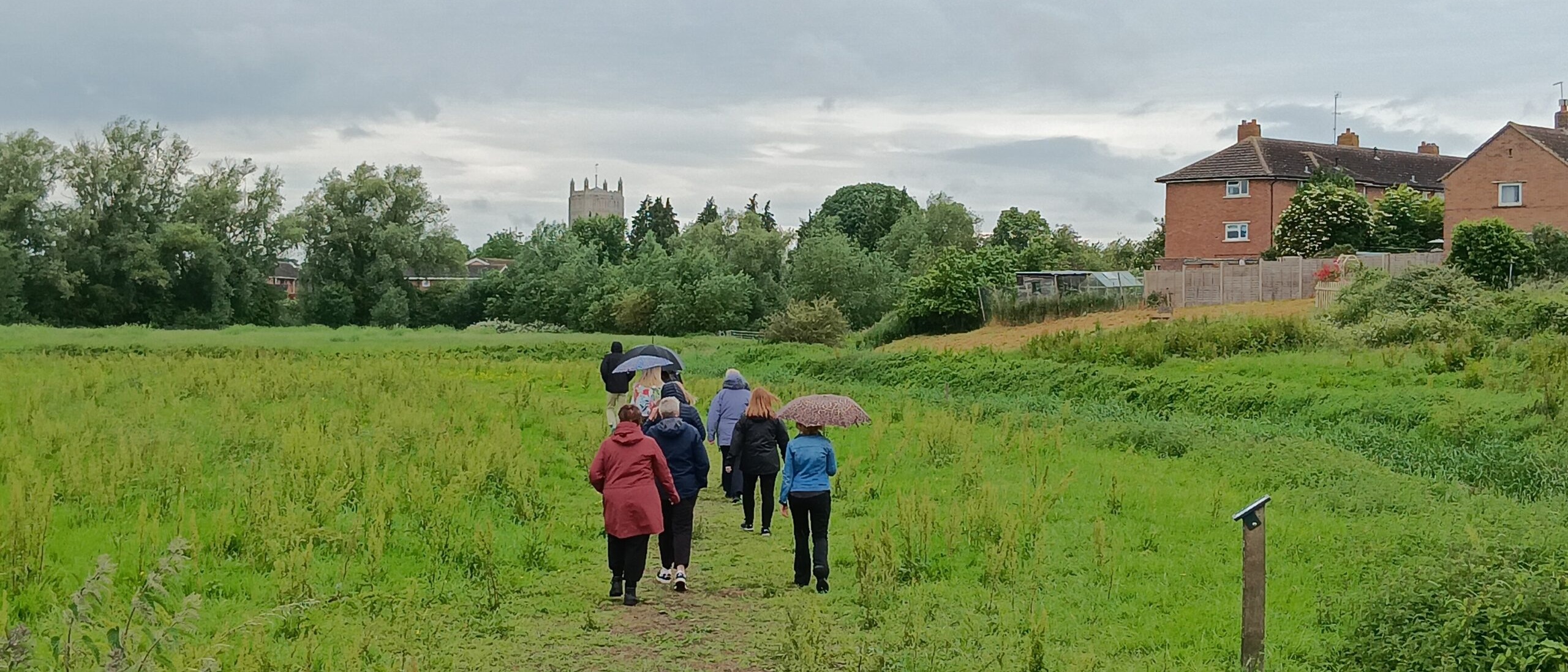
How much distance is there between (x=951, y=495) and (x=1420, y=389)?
1249 centimetres

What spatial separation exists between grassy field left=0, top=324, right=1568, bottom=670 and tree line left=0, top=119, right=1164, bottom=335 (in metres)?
42.8

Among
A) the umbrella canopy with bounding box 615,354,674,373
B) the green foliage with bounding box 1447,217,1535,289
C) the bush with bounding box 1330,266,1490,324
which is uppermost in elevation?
the green foliage with bounding box 1447,217,1535,289

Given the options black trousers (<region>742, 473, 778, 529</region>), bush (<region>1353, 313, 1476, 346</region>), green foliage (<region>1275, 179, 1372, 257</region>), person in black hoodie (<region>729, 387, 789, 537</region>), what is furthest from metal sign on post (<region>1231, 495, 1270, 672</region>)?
green foliage (<region>1275, 179, 1372, 257</region>)

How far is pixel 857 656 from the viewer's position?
7.99m

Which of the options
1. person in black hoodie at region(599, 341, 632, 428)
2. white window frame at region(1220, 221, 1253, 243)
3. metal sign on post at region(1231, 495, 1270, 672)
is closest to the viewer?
metal sign on post at region(1231, 495, 1270, 672)

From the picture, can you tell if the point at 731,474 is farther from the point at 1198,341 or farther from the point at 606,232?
the point at 606,232

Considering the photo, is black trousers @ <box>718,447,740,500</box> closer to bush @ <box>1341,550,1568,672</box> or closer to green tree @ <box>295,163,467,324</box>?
bush @ <box>1341,550,1568,672</box>

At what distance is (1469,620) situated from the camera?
23.8 ft

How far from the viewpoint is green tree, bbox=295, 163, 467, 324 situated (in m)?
82.5

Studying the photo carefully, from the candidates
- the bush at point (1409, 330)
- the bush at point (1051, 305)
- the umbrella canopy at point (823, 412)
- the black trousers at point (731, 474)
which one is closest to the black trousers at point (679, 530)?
the umbrella canopy at point (823, 412)

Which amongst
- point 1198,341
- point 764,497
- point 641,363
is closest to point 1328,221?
point 1198,341

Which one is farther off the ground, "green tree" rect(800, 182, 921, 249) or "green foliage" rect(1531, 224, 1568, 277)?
"green tree" rect(800, 182, 921, 249)

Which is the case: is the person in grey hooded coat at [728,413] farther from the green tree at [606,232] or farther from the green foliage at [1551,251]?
the green tree at [606,232]

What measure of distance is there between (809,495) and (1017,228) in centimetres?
8401
